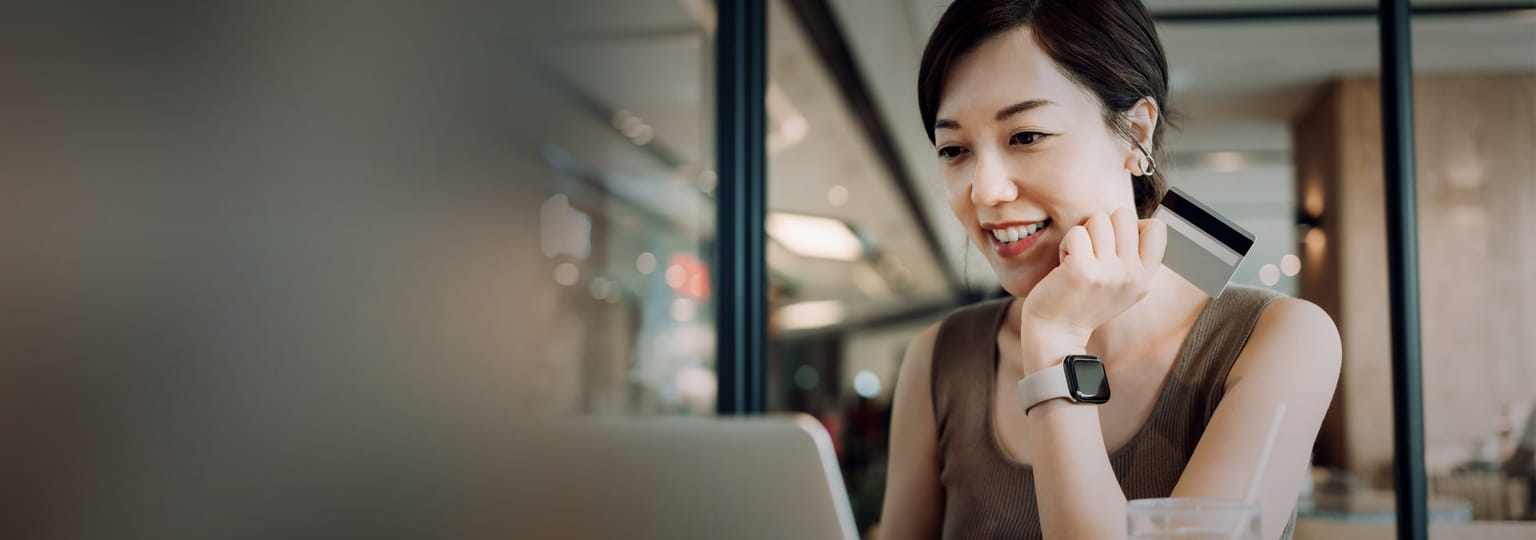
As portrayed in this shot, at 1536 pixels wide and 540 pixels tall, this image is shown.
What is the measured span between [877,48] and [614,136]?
102 cm

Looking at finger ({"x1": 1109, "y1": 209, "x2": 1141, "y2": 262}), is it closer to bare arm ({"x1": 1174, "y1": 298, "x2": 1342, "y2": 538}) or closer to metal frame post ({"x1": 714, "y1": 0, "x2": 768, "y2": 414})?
bare arm ({"x1": 1174, "y1": 298, "x2": 1342, "y2": 538})

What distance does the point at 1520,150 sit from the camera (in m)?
2.04

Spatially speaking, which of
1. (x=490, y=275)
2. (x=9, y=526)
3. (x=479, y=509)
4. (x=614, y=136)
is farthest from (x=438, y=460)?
(x=614, y=136)

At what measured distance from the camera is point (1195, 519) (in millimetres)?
670

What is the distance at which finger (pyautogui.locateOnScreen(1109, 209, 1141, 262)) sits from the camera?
3.46 feet

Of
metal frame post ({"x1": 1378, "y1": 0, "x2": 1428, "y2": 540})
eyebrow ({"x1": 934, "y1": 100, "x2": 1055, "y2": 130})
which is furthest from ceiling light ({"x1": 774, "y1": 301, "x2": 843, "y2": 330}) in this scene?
eyebrow ({"x1": 934, "y1": 100, "x2": 1055, "y2": 130})

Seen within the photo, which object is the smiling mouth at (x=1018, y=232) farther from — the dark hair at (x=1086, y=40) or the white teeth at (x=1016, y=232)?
the dark hair at (x=1086, y=40)

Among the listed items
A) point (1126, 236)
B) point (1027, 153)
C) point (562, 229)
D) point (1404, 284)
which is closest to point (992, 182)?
point (1027, 153)

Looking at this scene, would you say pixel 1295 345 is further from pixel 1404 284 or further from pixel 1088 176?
pixel 1404 284

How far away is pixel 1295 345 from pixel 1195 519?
508 millimetres

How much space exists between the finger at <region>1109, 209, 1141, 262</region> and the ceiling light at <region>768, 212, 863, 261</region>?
379 centimetres

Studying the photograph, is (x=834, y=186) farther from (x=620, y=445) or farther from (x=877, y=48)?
(x=620, y=445)

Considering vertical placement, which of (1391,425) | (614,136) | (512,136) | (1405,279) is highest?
(614,136)

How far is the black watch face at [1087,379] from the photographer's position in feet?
3.30
